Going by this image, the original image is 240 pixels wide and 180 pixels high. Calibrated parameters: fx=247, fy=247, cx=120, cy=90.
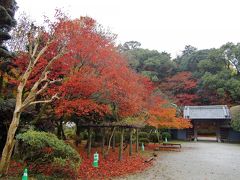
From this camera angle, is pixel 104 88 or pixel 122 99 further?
pixel 122 99

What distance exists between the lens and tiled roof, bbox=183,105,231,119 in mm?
35906

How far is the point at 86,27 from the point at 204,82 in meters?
34.2

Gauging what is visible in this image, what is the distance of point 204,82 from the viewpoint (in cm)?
4412

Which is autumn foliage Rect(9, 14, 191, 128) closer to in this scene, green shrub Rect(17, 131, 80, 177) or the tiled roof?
green shrub Rect(17, 131, 80, 177)

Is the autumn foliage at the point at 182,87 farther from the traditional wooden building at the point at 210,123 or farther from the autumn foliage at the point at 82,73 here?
the autumn foliage at the point at 82,73

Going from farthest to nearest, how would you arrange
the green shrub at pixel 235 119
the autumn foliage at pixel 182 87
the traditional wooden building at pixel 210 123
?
the autumn foliage at pixel 182 87, the traditional wooden building at pixel 210 123, the green shrub at pixel 235 119

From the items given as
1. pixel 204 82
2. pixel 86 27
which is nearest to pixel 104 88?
pixel 86 27

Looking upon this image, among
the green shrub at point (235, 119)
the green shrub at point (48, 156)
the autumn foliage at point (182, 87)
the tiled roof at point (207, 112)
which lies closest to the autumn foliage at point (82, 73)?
the green shrub at point (48, 156)

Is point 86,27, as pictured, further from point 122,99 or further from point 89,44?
point 122,99

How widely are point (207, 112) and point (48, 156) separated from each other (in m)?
33.2

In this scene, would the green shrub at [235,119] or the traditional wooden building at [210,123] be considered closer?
the green shrub at [235,119]

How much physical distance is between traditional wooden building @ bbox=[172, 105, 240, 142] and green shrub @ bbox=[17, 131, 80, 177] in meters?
30.1

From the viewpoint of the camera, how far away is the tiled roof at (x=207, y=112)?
118ft

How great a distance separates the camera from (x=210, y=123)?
37719mm
